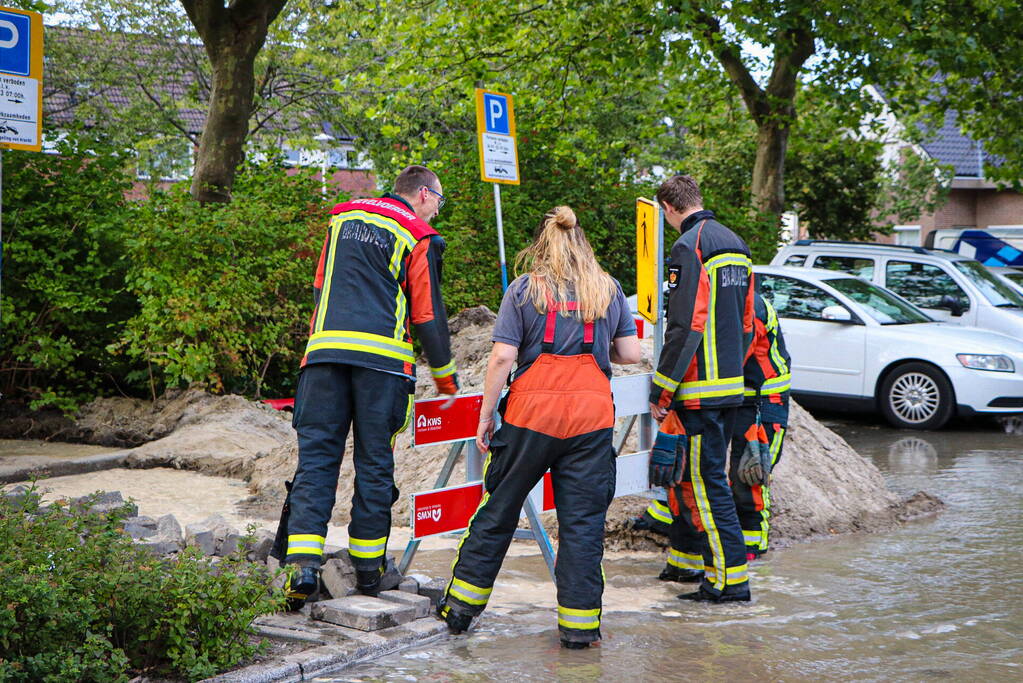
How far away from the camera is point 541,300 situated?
17.5ft

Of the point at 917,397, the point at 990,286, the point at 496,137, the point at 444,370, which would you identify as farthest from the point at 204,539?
the point at 990,286

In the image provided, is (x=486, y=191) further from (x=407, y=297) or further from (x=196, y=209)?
(x=407, y=297)

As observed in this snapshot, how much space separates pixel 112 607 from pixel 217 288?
6.24 m

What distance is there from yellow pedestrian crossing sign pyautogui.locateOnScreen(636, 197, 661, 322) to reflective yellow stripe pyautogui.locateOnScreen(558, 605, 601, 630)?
1.78 meters

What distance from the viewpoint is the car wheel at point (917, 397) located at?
12.8 metres

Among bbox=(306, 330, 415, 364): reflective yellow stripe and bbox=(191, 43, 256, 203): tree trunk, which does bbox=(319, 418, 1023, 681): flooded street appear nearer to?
bbox=(306, 330, 415, 364): reflective yellow stripe

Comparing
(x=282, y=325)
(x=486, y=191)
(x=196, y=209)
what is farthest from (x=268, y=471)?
(x=486, y=191)

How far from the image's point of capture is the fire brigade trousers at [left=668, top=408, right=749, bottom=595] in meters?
6.11

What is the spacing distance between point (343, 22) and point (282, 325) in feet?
55.8

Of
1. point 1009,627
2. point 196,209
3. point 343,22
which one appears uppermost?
point 343,22

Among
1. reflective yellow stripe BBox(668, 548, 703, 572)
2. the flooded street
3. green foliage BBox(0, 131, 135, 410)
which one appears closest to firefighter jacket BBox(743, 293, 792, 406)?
reflective yellow stripe BBox(668, 548, 703, 572)

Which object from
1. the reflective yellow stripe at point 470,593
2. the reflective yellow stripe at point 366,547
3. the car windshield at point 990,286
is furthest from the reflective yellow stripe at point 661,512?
the car windshield at point 990,286

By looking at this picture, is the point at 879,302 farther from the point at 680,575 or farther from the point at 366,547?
the point at 366,547

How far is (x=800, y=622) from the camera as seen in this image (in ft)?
19.0
